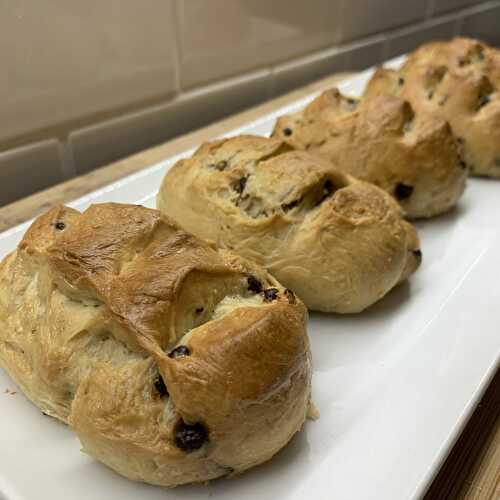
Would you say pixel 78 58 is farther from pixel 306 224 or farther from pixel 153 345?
pixel 153 345

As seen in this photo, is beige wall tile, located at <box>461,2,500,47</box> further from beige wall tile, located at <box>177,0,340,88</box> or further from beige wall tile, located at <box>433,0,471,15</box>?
beige wall tile, located at <box>177,0,340,88</box>

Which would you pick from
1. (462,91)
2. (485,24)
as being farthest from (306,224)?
(485,24)

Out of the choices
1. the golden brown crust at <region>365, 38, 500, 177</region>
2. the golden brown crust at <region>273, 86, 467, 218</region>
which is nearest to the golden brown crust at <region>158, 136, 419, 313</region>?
the golden brown crust at <region>273, 86, 467, 218</region>

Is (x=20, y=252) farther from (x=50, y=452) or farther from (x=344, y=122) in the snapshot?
(x=344, y=122)

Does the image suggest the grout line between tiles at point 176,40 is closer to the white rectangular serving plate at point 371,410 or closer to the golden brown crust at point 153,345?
the white rectangular serving plate at point 371,410

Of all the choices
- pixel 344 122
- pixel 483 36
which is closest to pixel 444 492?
pixel 344 122

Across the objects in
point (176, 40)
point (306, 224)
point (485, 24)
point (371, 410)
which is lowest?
point (485, 24)
